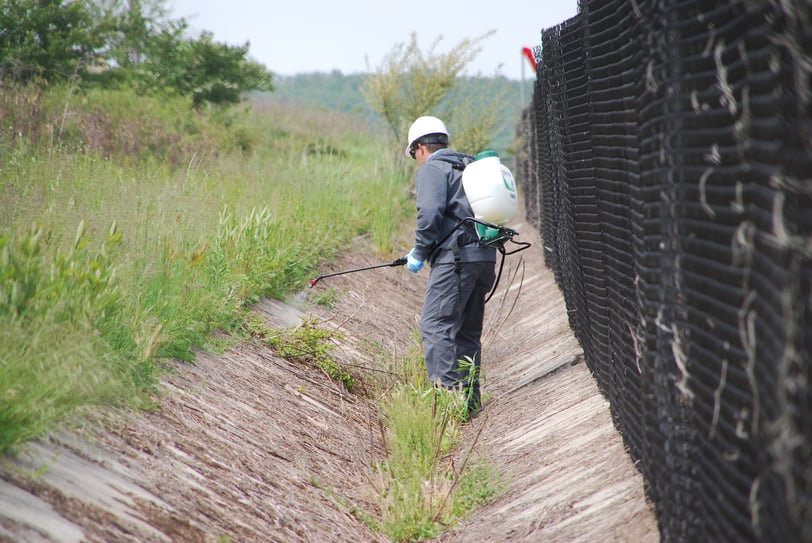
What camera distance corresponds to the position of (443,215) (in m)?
6.43

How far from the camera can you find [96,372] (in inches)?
141

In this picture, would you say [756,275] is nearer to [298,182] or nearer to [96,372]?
[96,372]

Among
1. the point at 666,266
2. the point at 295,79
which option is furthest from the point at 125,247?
the point at 295,79

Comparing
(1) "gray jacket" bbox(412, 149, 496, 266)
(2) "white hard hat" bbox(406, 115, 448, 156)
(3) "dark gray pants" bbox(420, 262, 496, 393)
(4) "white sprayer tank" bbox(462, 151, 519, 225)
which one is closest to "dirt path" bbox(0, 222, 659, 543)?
(3) "dark gray pants" bbox(420, 262, 496, 393)

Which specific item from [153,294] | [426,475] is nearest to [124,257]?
[153,294]

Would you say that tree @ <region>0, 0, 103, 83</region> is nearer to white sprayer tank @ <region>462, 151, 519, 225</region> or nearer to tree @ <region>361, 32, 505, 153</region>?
tree @ <region>361, 32, 505, 153</region>

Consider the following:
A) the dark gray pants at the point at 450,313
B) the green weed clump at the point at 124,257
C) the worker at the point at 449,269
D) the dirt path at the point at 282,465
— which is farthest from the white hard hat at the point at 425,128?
the dirt path at the point at 282,465

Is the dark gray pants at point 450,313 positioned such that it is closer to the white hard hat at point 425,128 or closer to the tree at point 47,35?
the white hard hat at point 425,128

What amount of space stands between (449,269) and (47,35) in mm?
14915

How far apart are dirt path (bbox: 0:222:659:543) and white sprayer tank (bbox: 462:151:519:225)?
109 centimetres

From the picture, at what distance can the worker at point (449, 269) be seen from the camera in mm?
6336

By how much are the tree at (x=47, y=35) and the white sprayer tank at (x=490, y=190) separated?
485 inches

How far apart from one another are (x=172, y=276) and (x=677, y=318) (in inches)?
129

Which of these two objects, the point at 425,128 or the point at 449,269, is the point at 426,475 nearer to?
the point at 449,269
